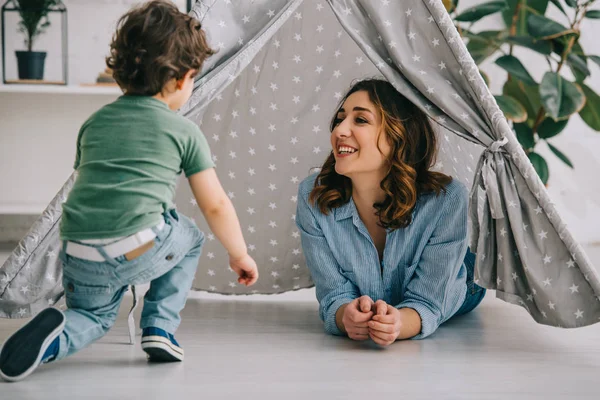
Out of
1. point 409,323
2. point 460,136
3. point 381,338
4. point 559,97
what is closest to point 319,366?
point 381,338

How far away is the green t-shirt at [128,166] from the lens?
55.6 inches

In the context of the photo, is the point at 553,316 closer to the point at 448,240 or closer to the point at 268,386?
the point at 448,240

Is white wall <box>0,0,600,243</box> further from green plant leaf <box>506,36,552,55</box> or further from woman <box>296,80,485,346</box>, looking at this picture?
woman <box>296,80,485,346</box>

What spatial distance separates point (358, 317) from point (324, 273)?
21 cm

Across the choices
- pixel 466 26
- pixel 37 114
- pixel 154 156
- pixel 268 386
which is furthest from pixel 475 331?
pixel 37 114

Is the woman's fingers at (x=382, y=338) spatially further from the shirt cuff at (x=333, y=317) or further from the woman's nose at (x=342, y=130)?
the woman's nose at (x=342, y=130)

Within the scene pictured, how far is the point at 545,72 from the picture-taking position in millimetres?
3434

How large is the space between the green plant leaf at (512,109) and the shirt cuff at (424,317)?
5.31 ft

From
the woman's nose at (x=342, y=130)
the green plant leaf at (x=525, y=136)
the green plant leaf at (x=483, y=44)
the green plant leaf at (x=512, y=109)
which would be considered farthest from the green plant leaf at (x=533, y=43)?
the woman's nose at (x=342, y=130)

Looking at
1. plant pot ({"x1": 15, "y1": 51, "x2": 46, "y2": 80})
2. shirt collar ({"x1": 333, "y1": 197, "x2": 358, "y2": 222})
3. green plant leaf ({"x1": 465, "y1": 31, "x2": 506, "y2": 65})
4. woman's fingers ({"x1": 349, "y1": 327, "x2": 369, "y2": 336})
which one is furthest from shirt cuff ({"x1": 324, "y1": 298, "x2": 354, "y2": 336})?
plant pot ({"x1": 15, "y1": 51, "x2": 46, "y2": 80})

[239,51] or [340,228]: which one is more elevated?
[239,51]

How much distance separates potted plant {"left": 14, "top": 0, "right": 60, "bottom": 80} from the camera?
3.38m

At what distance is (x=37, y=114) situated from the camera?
362 cm

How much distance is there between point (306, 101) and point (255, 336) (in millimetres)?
827
